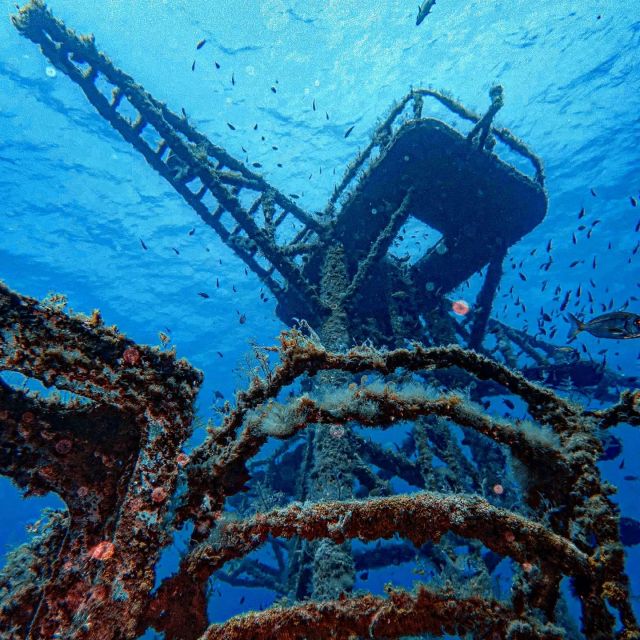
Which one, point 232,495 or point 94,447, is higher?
point 94,447

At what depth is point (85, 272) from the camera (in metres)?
31.8

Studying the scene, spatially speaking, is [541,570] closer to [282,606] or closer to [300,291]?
[282,606]

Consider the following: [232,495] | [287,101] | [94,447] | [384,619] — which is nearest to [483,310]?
[384,619]

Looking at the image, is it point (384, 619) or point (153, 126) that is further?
point (153, 126)

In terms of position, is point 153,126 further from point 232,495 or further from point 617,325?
point 617,325

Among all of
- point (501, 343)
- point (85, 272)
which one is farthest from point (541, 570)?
point (85, 272)

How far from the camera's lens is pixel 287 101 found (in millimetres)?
22500

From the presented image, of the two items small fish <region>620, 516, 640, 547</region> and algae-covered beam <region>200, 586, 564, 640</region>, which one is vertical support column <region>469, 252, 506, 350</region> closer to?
small fish <region>620, 516, 640, 547</region>

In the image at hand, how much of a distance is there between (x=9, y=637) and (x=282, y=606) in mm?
1481

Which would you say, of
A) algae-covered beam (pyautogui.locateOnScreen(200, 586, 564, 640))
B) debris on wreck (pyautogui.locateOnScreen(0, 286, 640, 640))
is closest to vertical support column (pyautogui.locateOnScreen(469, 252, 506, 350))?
debris on wreck (pyautogui.locateOnScreen(0, 286, 640, 640))

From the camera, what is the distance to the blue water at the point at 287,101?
62.8ft

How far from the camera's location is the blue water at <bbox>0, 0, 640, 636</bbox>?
19.1 meters

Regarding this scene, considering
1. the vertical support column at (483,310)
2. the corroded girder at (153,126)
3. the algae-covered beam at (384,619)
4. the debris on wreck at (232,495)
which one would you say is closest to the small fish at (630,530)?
the vertical support column at (483,310)

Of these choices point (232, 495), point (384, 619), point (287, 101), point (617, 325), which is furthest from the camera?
point (287, 101)
